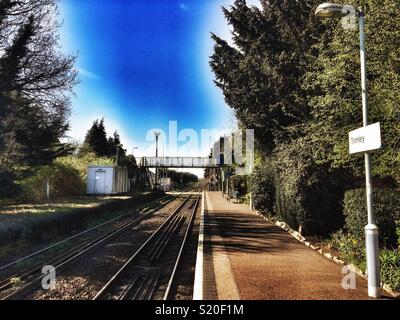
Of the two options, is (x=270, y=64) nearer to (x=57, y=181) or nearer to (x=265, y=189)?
(x=265, y=189)

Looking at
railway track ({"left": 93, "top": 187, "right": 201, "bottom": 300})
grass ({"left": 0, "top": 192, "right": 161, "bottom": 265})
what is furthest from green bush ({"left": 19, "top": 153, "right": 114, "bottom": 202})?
railway track ({"left": 93, "top": 187, "right": 201, "bottom": 300})

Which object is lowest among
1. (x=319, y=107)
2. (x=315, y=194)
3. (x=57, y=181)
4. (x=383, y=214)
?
(x=383, y=214)

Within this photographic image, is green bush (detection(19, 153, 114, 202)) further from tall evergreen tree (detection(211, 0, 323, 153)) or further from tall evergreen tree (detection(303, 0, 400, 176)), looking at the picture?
tall evergreen tree (detection(303, 0, 400, 176))

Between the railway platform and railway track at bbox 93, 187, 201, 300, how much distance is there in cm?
110

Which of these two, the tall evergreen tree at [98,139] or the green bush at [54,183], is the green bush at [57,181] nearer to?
the green bush at [54,183]

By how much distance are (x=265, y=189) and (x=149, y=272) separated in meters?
11.3

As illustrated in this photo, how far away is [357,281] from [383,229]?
1.33m

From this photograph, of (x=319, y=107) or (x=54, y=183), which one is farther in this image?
(x=54, y=183)

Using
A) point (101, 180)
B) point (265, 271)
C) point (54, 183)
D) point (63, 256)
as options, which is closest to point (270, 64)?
point (265, 271)

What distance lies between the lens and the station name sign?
243 inches

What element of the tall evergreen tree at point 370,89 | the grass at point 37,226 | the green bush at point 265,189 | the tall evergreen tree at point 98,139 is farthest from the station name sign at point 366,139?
the tall evergreen tree at point 98,139

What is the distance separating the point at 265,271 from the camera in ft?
27.7

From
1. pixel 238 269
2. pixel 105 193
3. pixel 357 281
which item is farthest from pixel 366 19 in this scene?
pixel 105 193

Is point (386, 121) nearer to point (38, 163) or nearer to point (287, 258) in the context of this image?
point (287, 258)
